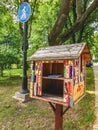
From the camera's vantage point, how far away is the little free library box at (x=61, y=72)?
249cm

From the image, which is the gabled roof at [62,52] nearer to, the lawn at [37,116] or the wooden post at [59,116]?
the wooden post at [59,116]

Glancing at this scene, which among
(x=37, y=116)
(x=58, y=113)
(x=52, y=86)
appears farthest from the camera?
(x=37, y=116)

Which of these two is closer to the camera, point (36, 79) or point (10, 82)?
point (36, 79)

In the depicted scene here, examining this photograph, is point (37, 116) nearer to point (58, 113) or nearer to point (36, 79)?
point (58, 113)

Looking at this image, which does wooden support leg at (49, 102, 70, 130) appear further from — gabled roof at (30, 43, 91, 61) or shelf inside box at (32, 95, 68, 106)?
gabled roof at (30, 43, 91, 61)

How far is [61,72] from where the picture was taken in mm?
3268

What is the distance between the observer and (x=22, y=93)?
457cm

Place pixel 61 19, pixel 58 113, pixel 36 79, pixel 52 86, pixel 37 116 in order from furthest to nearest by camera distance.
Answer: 1. pixel 61 19
2. pixel 37 116
3. pixel 52 86
4. pixel 58 113
5. pixel 36 79

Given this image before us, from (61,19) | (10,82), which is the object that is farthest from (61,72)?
(10,82)

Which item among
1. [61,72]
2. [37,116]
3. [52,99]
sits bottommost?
[37,116]

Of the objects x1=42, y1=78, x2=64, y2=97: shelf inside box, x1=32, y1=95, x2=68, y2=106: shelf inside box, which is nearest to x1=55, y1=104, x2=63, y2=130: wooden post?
x1=42, y1=78, x2=64, y2=97: shelf inside box

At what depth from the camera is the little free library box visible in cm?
249

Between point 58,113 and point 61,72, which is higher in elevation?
point 61,72

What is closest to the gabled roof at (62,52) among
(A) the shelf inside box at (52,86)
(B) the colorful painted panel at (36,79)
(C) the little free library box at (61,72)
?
(C) the little free library box at (61,72)
